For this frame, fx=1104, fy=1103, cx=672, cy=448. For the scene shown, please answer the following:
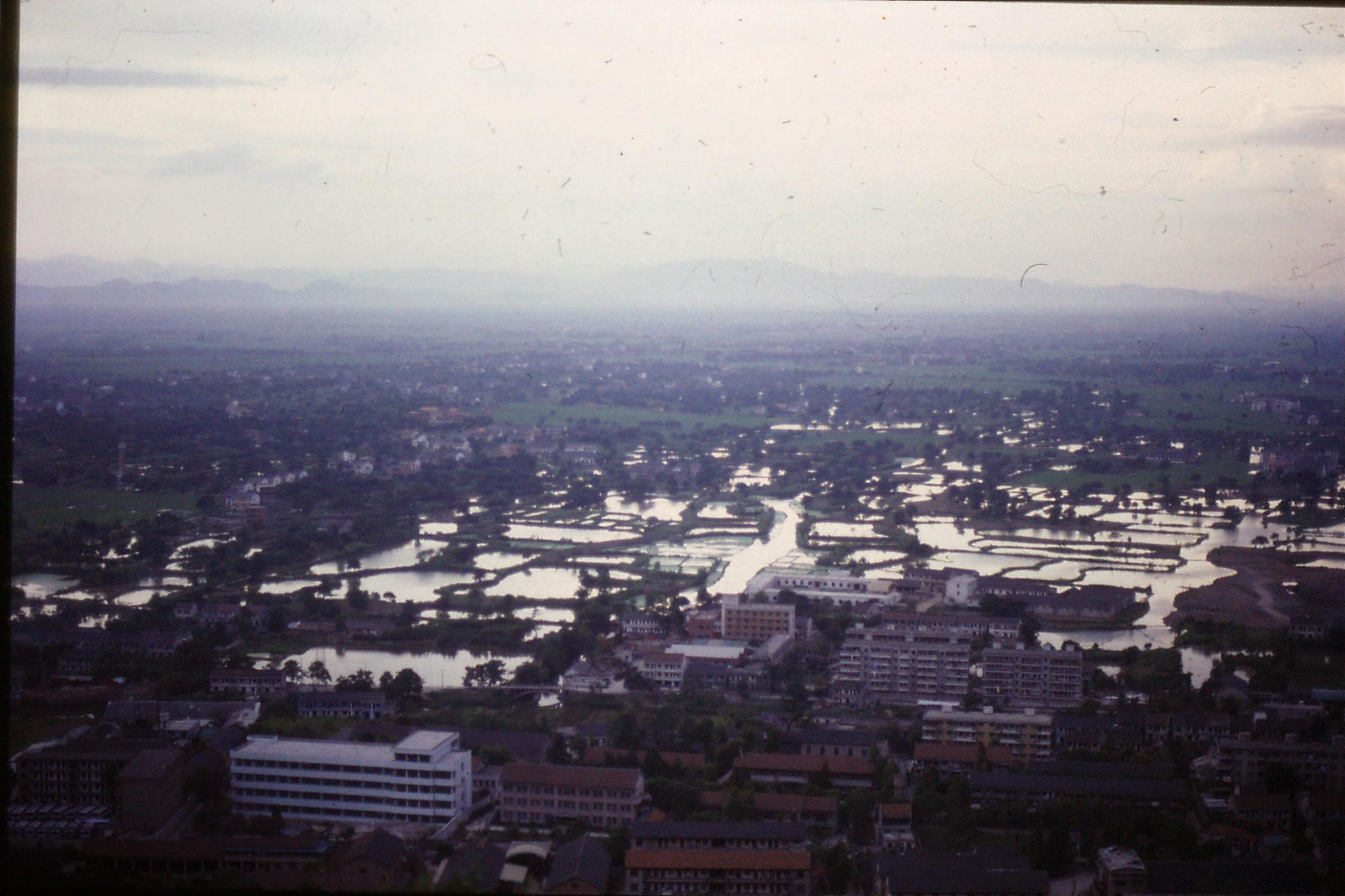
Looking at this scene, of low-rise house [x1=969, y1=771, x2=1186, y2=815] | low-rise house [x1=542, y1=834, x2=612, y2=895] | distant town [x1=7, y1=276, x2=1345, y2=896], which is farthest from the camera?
low-rise house [x1=969, y1=771, x2=1186, y2=815]

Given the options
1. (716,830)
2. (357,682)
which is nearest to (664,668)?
(357,682)

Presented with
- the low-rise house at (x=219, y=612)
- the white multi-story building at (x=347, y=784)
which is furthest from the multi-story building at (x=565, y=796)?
the low-rise house at (x=219, y=612)

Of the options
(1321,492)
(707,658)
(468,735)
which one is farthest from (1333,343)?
(468,735)

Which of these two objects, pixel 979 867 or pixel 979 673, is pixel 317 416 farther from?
pixel 979 867

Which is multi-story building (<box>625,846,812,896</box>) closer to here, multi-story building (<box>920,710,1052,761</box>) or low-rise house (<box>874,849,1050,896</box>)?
low-rise house (<box>874,849,1050,896</box>)

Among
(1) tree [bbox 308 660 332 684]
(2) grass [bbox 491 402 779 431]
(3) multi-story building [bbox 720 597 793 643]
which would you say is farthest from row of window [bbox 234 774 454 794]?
(2) grass [bbox 491 402 779 431]

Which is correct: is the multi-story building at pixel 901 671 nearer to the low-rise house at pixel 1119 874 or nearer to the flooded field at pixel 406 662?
the flooded field at pixel 406 662

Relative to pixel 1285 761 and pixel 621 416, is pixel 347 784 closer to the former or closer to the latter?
pixel 1285 761

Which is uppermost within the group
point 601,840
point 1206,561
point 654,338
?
point 654,338
